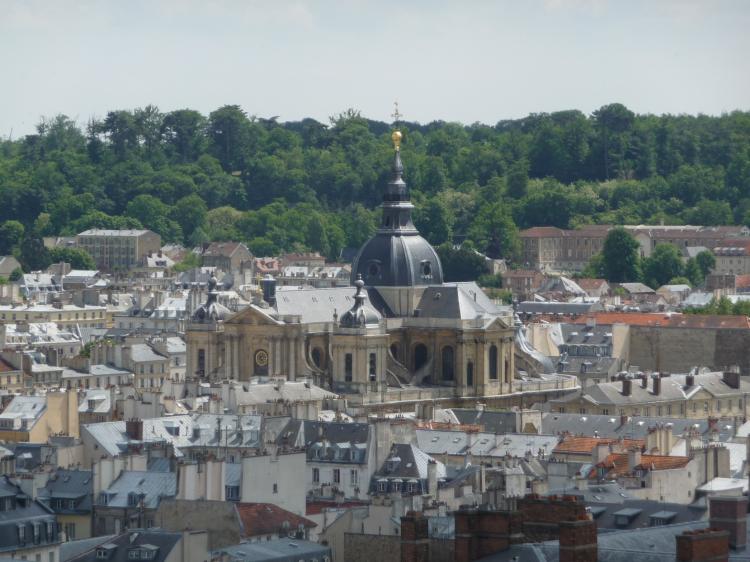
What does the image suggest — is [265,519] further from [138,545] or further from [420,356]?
[420,356]

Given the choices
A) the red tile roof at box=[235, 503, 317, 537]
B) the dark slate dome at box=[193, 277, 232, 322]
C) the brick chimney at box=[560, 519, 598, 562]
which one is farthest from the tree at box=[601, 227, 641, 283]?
the brick chimney at box=[560, 519, 598, 562]

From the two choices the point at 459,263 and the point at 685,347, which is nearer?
the point at 685,347

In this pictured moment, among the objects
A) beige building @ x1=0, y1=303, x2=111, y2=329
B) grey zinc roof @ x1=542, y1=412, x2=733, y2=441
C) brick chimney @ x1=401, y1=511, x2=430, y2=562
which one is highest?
brick chimney @ x1=401, y1=511, x2=430, y2=562

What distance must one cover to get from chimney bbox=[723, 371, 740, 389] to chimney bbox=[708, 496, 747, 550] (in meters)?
64.0

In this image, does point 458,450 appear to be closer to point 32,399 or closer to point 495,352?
point 32,399

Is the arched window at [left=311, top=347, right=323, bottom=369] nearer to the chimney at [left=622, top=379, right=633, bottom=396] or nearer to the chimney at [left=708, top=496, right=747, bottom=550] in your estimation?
the chimney at [left=622, top=379, right=633, bottom=396]

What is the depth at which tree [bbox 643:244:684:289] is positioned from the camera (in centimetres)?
18000

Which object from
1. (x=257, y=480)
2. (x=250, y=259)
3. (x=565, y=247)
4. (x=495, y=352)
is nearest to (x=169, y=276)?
(x=250, y=259)

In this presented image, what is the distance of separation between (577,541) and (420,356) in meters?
68.9

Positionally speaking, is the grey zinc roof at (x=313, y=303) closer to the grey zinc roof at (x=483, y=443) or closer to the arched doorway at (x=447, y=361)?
the arched doorway at (x=447, y=361)

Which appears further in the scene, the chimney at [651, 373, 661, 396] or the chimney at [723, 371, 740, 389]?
the chimney at [723, 371, 740, 389]

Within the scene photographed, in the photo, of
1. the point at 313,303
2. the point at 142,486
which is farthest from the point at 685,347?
the point at 142,486

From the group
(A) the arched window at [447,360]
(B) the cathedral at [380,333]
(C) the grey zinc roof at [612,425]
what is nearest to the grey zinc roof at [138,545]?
(C) the grey zinc roof at [612,425]

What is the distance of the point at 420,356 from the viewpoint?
10512 centimetres
